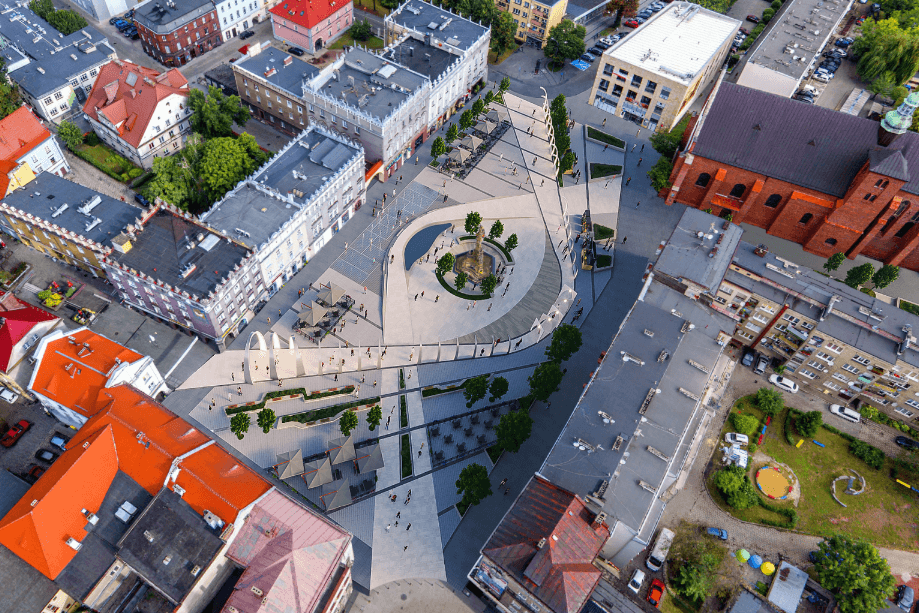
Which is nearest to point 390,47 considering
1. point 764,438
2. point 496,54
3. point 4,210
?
point 496,54

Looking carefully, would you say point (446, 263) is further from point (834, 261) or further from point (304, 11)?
point (304, 11)

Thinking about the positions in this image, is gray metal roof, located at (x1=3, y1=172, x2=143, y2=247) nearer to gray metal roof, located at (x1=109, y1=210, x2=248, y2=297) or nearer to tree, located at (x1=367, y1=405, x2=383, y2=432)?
gray metal roof, located at (x1=109, y1=210, x2=248, y2=297)

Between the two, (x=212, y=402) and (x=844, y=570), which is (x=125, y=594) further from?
(x=844, y=570)

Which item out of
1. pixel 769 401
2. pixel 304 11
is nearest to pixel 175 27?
pixel 304 11

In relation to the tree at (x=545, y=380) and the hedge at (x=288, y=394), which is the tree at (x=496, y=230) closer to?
the tree at (x=545, y=380)

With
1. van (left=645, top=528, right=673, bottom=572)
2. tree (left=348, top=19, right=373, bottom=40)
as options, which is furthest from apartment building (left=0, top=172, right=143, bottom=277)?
van (left=645, top=528, right=673, bottom=572)

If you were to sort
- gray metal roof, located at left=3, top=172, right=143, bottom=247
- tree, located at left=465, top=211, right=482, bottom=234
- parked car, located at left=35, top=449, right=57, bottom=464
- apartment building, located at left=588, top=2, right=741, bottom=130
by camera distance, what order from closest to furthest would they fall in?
parked car, located at left=35, top=449, right=57, bottom=464 → gray metal roof, located at left=3, top=172, right=143, bottom=247 → tree, located at left=465, top=211, right=482, bottom=234 → apartment building, located at left=588, top=2, right=741, bottom=130

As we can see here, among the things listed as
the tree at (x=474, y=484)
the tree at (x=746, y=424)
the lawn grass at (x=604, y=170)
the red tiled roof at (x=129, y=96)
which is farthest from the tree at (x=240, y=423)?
the lawn grass at (x=604, y=170)
